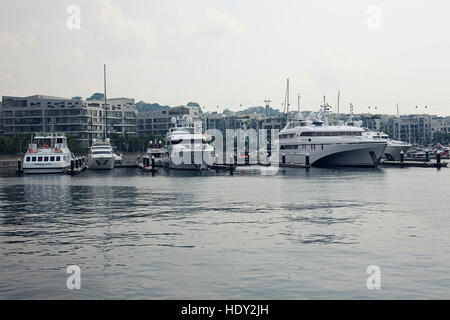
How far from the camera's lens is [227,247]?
2402cm

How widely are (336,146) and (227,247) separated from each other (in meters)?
69.4

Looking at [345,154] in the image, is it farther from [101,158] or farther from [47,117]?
[47,117]

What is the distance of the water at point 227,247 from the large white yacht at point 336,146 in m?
46.3

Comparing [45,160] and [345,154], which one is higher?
[345,154]

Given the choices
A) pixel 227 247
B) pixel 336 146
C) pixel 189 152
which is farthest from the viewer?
pixel 336 146

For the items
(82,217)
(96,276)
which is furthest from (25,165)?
(96,276)

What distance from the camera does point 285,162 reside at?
337 feet

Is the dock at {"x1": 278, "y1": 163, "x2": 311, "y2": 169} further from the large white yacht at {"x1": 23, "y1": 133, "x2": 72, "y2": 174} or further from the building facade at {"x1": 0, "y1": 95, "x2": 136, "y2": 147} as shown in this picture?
the building facade at {"x1": 0, "y1": 95, "x2": 136, "y2": 147}

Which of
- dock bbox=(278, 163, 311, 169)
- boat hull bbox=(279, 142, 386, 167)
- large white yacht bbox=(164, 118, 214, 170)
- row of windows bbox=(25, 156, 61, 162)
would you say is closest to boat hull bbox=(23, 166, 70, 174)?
row of windows bbox=(25, 156, 61, 162)

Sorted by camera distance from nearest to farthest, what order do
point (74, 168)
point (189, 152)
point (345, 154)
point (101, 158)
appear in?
point (189, 152) < point (74, 168) < point (345, 154) < point (101, 158)

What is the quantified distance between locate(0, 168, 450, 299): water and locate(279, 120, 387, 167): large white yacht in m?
46.3

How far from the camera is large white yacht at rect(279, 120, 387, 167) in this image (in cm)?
9050

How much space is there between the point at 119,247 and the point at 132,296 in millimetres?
7474

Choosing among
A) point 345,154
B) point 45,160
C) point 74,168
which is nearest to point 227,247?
point 45,160
